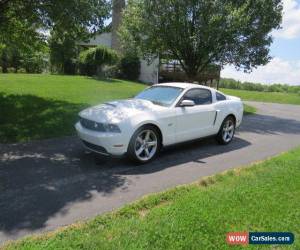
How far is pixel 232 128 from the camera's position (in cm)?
895

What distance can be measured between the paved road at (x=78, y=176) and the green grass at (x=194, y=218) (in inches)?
13.5

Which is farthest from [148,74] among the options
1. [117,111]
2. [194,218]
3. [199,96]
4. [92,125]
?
[194,218]

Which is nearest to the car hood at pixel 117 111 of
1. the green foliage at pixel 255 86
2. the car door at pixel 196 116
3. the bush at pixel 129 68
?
the car door at pixel 196 116

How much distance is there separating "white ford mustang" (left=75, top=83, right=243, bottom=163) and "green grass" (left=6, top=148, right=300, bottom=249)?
146cm

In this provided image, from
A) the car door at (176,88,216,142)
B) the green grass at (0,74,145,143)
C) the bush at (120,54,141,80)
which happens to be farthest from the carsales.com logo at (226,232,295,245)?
the bush at (120,54,141,80)

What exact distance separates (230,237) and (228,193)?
4.14 feet

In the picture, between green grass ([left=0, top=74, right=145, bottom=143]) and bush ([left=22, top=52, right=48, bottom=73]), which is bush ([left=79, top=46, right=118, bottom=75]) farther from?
green grass ([left=0, top=74, right=145, bottom=143])

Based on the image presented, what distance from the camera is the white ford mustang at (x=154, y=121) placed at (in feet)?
20.8

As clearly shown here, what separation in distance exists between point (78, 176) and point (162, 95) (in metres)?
2.74

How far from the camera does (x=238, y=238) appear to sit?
3918mm

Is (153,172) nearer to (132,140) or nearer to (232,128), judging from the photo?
(132,140)

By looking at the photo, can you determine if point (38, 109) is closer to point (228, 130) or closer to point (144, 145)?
point (144, 145)

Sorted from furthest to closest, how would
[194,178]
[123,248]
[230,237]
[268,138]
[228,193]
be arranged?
[268,138] < [194,178] < [228,193] < [230,237] < [123,248]

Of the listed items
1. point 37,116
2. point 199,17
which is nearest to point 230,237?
point 37,116
